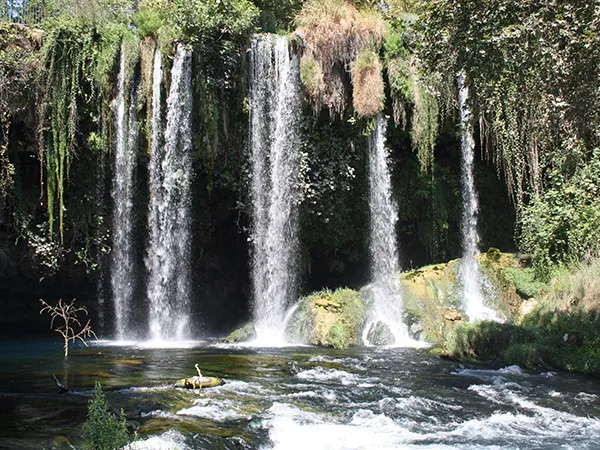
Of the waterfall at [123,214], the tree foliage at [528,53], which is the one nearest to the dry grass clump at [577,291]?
the tree foliage at [528,53]

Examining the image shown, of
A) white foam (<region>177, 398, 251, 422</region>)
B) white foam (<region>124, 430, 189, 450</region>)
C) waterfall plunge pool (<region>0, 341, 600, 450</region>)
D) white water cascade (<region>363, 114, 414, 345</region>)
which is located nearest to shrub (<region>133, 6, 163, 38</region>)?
white water cascade (<region>363, 114, 414, 345</region>)

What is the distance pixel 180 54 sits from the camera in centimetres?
1551

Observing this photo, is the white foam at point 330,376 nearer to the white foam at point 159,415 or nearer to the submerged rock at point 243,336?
the white foam at point 159,415

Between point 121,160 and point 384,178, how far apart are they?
719cm

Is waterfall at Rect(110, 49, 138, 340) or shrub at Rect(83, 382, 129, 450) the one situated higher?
waterfall at Rect(110, 49, 138, 340)

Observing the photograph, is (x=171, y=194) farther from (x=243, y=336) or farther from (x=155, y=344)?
(x=243, y=336)

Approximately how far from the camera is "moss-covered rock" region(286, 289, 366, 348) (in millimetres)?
12797

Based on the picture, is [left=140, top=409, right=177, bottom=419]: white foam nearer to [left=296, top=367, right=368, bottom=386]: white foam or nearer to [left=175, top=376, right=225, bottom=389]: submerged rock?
[left=175, top=376, right=225, bottom=389]: submerged rock

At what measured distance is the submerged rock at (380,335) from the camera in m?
12.8

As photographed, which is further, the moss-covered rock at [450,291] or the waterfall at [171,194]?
the waterfall at [171,194]

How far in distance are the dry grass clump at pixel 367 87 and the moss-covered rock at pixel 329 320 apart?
16.2 feet

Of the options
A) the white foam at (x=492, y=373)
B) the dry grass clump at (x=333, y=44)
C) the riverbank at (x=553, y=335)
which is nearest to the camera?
the white foam at (x=492, y=373)

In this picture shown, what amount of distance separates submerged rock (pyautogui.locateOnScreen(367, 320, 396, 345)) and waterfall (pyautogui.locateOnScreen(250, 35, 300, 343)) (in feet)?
10.9

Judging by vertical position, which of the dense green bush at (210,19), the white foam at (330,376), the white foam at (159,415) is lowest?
the white foam at (330,376)
